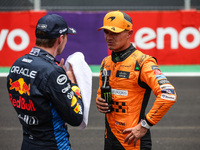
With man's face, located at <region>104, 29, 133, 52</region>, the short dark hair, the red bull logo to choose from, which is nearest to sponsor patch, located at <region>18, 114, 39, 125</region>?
the red bull logo

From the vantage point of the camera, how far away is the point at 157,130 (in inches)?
241

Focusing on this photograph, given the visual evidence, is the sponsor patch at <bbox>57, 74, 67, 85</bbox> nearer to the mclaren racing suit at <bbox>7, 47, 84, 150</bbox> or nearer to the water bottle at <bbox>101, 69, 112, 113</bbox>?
the mclaren racing suit at <bbox>7, 47, 84, 150</bbox>

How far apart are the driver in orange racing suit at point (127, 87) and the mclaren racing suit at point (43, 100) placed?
658 mm

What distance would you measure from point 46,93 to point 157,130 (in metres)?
4.14

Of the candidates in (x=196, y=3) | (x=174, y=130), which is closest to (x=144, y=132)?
(x=174, y=130)

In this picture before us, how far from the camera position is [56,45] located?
8.61 ft

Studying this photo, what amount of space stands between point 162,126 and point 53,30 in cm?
441

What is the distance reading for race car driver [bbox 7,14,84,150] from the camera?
2.43 metres

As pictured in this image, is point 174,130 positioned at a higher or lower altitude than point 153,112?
lower

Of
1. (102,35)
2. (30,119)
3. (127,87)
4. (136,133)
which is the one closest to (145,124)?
(136,133)

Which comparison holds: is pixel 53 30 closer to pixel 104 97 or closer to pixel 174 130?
pixel 104 97

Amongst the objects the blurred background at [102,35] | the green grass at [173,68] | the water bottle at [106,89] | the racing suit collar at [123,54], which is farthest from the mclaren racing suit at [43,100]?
the green grass at [173,68]

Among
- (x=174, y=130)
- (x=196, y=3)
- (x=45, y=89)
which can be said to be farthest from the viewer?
(x=196, y=3)

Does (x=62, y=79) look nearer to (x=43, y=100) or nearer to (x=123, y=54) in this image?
(x=43, y=100)
